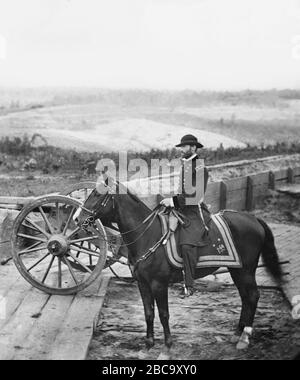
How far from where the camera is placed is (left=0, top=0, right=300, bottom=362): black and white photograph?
222 inches

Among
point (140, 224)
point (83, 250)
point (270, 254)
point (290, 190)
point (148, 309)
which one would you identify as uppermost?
point (140, 224)

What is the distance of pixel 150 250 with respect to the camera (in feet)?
18.4

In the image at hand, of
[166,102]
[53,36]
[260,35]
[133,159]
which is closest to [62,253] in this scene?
[133,159]

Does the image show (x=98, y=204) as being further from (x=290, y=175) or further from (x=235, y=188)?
(x=290, y=175)

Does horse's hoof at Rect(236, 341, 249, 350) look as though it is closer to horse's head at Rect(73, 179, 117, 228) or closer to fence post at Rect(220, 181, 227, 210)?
horse's head at Rect(73, 179, 117, 228)

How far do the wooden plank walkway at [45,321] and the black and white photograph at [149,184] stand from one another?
0.03 metres

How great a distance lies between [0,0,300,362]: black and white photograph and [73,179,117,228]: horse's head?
1 centimetres

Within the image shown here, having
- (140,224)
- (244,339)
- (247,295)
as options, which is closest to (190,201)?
(140,224)

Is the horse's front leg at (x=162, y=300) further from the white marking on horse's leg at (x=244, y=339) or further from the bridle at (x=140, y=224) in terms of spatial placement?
the white marking on horse's leg at (x=244, y=339)

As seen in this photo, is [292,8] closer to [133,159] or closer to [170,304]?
[133,159]

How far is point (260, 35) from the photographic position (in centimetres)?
1702

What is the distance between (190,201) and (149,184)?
536cm

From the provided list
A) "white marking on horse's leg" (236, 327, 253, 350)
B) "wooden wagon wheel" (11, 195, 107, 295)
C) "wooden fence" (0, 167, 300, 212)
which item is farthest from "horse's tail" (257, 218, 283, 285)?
"wooden fence" (0, 167, 300, 212)

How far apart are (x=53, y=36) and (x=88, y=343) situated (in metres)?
10.7
